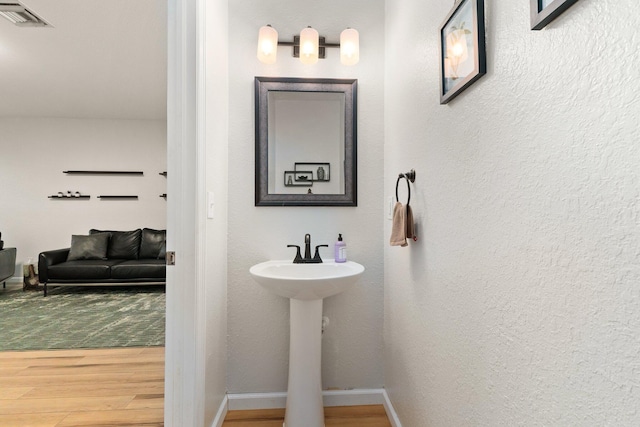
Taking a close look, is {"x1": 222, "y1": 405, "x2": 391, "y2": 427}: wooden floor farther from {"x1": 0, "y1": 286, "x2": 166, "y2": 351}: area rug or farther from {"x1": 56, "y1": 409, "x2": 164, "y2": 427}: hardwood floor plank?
{"x1": 0, "y1": 286, "x2": 166, "y2": 351}: area rug

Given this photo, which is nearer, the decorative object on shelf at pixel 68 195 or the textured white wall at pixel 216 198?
the textured white wall at pixel 216 198

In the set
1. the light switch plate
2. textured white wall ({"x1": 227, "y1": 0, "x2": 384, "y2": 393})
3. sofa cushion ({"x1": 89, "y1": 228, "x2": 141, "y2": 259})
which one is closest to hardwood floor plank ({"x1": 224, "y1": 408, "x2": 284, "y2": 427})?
textured white wall ({"x1": 227, "y1": 0, "x2": 384, "y2": 393})

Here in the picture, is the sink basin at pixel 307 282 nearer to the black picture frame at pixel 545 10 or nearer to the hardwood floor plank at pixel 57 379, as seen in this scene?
the black picture frame at pixel 545 10

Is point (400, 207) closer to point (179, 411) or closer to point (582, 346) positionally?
point (582, 346)

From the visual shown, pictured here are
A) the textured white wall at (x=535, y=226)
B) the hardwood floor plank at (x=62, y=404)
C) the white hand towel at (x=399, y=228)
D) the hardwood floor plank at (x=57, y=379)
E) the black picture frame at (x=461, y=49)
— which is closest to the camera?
the textured white wall at (x=535, y=226)

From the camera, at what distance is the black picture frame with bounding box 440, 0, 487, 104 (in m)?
0.86

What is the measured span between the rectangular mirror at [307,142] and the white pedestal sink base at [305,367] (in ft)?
2.02

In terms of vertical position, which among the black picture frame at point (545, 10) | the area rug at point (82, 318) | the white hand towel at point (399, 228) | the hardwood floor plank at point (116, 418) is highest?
the black picture frame at point (545, 10)

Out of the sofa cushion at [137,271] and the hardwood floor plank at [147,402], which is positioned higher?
the sofa cushion at [137,271]

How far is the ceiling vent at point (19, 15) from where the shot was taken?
2.54 metres

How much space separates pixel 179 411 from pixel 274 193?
3.72 feet

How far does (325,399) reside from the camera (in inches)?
74.2

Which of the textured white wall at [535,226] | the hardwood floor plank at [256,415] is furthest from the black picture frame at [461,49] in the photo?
the hardwood floor plank at [256,415]

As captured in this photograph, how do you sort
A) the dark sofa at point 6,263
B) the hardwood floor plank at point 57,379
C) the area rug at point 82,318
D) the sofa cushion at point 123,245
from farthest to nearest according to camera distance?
the sofa cushion at point 123,245, the dark sofa at point 6,263, the area rug at point 82,318, the hardwood floor plank at point 57,379
